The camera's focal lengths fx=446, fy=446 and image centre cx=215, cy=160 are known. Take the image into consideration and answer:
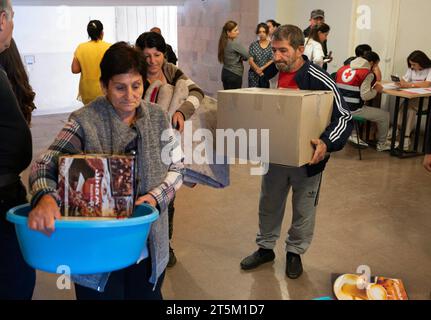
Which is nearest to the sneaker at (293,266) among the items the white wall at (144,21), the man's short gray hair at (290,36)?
the man's short gray hair at (290,36)

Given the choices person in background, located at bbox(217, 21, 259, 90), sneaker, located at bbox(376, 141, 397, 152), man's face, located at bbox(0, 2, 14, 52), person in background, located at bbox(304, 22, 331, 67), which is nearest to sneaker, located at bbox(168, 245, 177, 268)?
man's face, located at bbox(0, 2, 14, 52)

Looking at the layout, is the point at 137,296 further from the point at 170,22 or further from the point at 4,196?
the point at 170,22

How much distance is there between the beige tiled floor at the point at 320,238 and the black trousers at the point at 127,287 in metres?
0.86

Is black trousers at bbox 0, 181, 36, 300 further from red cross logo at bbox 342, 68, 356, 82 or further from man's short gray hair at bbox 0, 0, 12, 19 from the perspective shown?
red cross logo at bbox 342, 68, 356, 82

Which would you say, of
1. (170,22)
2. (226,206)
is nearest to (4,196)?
(226,206)

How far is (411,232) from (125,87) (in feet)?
8.15

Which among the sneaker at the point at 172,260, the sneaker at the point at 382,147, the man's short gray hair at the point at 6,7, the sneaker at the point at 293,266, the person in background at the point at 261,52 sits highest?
the man's short gray hair at the point at 6,7

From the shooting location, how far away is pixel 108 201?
4.22 ft

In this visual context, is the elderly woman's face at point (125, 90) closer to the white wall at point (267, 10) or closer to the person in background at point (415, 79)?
the person in background at point (415, 79)

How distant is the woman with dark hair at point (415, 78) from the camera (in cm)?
515

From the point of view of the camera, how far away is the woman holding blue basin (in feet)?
4.49

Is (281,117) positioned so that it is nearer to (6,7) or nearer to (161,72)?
(161,72)

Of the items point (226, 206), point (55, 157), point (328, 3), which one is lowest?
point (226, 206)

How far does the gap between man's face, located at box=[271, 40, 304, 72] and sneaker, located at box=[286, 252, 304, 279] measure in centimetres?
106
